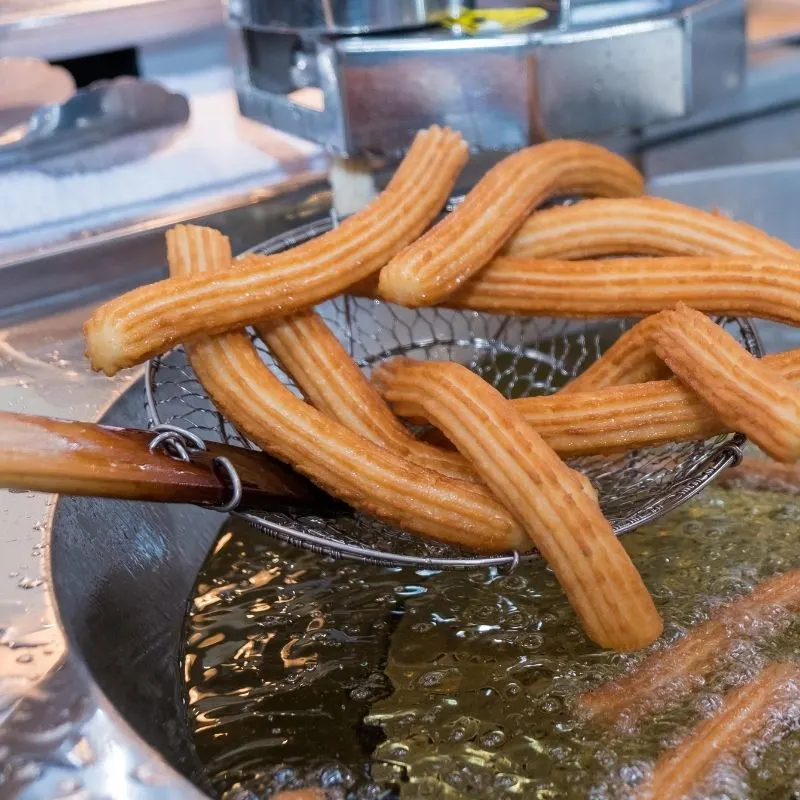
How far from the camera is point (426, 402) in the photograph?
1.82 ft

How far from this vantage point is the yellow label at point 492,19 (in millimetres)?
828

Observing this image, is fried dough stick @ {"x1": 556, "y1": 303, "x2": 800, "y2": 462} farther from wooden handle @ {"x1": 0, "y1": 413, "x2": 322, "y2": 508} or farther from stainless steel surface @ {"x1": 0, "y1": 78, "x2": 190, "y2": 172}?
stainless steel surface @ {"x1": 0, "y1": 78, "x2": 190, "y2": 172}

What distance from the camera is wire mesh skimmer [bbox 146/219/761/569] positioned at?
558 mm

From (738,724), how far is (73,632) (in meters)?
0.34

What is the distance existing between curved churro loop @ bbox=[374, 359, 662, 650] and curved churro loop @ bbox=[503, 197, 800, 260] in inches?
6.1

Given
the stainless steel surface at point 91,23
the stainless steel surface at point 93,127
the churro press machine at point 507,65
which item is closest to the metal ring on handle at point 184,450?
the churro press machine at point 507,65

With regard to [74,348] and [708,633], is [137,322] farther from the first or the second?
[708,633]

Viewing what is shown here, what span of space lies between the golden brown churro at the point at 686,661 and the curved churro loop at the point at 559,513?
0.07ft

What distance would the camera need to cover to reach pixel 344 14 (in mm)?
800

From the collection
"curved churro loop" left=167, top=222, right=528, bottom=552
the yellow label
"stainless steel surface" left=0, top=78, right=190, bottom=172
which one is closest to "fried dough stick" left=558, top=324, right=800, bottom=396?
"curved churro loop" left=167, top=222, right=528, bottom=552

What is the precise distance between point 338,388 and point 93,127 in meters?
0.52

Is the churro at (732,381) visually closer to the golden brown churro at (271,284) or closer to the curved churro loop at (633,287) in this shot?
the curved churro loop at (633,287)

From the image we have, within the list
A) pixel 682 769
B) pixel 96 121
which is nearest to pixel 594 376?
pixel 682 769

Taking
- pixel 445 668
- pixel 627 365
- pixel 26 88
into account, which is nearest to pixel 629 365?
pixel 627 365
